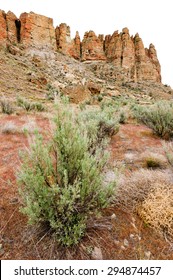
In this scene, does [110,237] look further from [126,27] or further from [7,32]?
[126,27]

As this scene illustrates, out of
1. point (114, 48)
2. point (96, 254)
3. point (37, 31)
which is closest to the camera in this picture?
point (96, 254)

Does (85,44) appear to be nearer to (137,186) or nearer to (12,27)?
(12,27)

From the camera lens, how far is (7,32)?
46.5 m

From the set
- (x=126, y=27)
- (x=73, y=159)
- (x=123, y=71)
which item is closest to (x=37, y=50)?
(x=123, y=71)

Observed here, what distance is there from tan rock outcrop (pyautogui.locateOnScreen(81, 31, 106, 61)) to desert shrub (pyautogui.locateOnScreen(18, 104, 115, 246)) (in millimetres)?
59837

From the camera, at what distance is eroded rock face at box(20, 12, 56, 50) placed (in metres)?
47.4

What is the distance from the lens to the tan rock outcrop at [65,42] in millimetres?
55250

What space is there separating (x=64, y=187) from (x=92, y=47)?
65.9 meters

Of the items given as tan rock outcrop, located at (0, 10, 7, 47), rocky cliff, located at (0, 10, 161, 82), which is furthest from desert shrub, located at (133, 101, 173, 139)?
tan rock outcrop, located at (0, 10, 7, 47)

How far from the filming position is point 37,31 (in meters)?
50.1

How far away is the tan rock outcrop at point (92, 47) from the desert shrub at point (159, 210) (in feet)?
196

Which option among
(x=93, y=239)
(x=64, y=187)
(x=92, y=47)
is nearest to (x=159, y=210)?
(x=93, y=239)

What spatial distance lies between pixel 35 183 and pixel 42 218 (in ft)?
1.04

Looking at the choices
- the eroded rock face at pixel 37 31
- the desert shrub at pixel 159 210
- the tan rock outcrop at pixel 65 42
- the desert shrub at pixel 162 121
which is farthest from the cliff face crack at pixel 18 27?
the desert shrub at pixel 159 210
